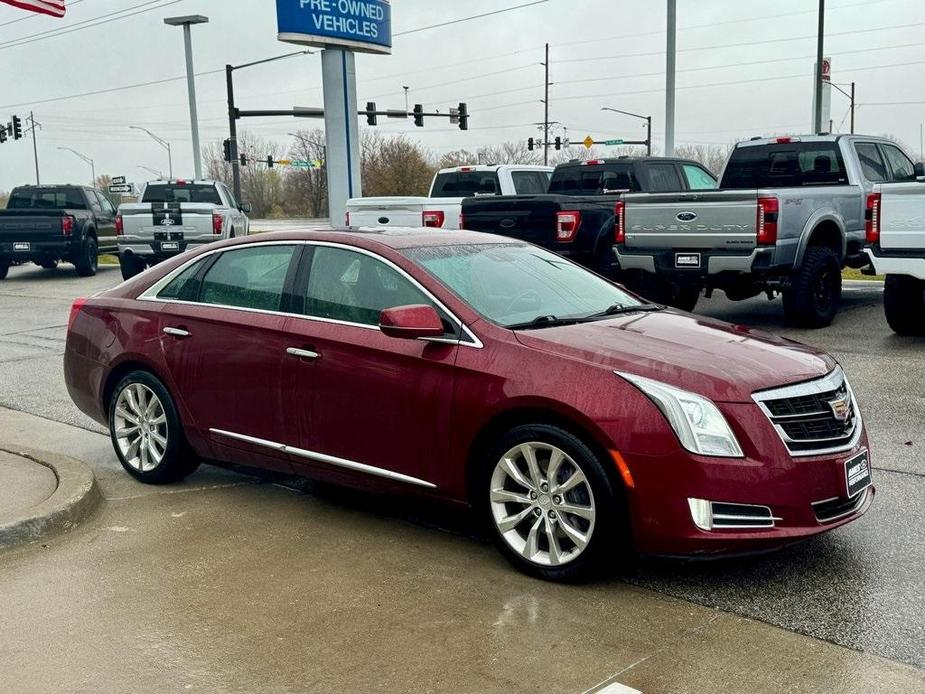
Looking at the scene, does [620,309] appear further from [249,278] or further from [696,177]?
[696,177]

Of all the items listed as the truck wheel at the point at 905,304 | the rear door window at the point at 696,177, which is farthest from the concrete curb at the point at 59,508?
the rear door window at the point at 696,177

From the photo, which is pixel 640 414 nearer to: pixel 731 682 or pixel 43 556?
pixel 731 682

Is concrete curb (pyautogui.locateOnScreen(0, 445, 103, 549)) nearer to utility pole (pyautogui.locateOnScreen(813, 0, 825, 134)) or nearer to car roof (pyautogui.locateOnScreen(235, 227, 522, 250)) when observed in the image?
car roof (pyautogui.locateOnScreen(235, 227, 522, 250))

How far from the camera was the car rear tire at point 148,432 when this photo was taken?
6.03 m

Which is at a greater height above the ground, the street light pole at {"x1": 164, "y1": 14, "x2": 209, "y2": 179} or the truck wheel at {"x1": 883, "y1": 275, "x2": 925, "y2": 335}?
the street light pole at {"x1": 164, "y1": 14, "x2": 209, "y2": 179}

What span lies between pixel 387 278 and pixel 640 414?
1628 millimetres

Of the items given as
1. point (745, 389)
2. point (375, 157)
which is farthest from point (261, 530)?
point (375, 157)

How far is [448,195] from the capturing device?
58.9ft

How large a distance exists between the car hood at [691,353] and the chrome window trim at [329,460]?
887 mm

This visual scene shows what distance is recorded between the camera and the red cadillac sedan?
4.16 meters

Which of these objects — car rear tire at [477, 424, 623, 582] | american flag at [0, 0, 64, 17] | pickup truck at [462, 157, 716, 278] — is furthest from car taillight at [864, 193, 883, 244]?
american flag at [0, 0, 64, 17]

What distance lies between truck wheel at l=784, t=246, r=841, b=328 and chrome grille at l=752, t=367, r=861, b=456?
7077mm

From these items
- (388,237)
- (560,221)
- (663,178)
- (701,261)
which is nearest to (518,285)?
(388,237)

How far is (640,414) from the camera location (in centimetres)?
419
